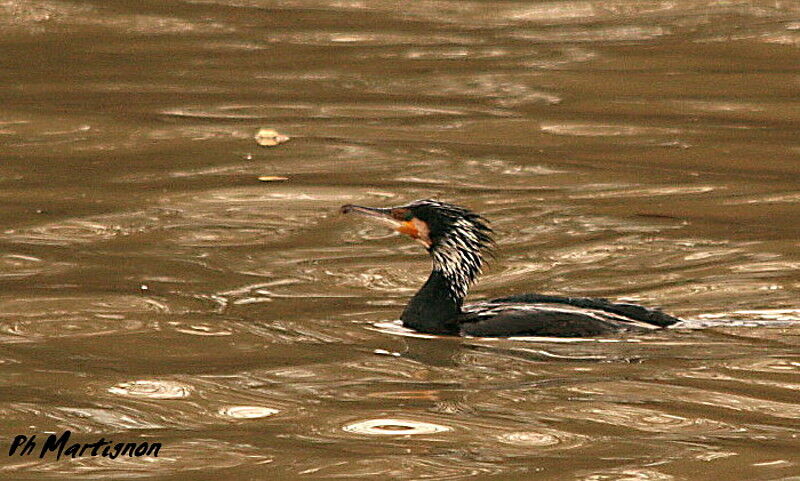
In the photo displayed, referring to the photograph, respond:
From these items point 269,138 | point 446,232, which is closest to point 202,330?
point 446,232

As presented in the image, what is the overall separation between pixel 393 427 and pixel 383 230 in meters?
4.70

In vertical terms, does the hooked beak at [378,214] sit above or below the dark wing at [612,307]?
above

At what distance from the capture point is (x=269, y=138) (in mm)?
15672

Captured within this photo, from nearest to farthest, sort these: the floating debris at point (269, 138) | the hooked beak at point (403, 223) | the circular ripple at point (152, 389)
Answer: the circular ripple at point (152, 389)
the hooked beak at point (403, 223)
the floating debris at point (269, 138)

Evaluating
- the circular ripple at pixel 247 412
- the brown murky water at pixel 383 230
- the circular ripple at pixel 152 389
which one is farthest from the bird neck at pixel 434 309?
the circular ripple at pixel 247 412

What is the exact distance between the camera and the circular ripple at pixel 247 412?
28.1 ft

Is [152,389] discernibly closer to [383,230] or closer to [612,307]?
[612,307]

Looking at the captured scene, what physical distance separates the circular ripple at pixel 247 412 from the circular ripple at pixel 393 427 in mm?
441

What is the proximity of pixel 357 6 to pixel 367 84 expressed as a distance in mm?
3674

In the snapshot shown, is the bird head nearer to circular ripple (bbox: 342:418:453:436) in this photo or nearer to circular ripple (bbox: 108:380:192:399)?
circular ripple (bbox: 108:380:192:399)

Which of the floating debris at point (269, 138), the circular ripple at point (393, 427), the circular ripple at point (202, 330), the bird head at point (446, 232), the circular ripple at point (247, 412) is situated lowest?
the circular ripple at point (202, 330)

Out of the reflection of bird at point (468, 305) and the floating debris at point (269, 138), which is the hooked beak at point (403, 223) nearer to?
the reflection of bird at point (468, 305)

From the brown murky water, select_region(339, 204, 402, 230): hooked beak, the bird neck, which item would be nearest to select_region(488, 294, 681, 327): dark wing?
the brown murky water

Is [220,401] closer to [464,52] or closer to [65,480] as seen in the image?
[65,480]
